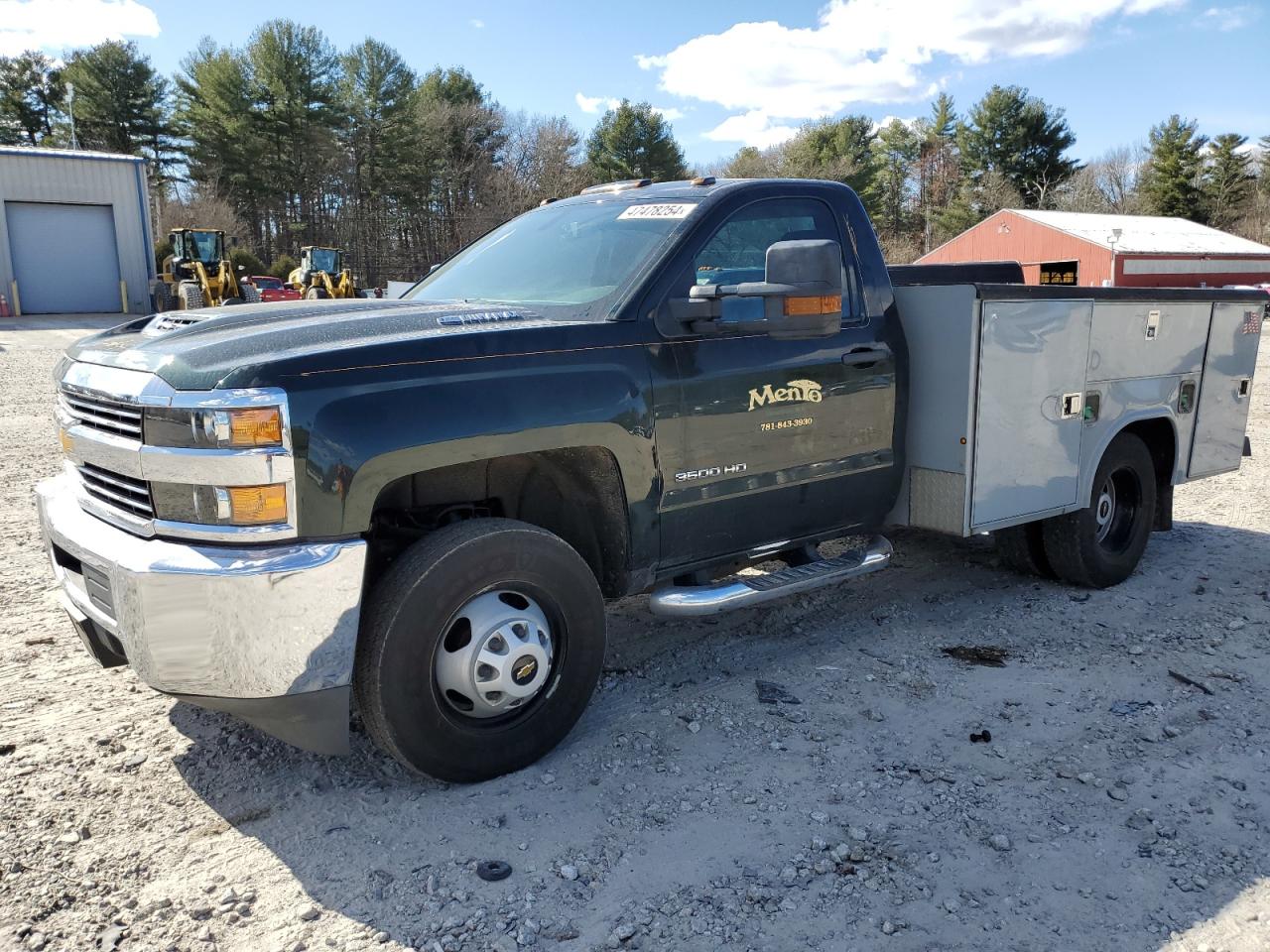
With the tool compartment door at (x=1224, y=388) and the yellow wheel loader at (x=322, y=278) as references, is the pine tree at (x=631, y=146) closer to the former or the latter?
the yellow wheel loader at (x=322, y=278)

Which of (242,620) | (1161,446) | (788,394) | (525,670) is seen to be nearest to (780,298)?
(788,394)

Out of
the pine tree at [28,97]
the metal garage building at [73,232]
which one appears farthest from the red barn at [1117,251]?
the pine tree at [28,97]

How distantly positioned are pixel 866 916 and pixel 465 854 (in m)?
1.17

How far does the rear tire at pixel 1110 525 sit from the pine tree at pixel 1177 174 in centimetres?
6198

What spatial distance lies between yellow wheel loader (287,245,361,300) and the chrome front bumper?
2146cm

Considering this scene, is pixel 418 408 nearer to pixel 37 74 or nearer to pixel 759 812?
pixel 759 812

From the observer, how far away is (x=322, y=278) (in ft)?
82.8

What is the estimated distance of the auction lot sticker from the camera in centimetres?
401

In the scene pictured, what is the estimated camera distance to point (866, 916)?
270 centimetres

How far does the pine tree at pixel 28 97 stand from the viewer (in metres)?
54.0

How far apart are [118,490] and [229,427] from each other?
665 millimetres

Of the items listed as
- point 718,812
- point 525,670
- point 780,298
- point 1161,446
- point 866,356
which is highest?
point 780,298

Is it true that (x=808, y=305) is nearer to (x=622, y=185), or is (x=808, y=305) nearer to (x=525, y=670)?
(x=622, y=185)

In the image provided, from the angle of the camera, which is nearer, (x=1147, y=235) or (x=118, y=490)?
(x=118, y=490)
